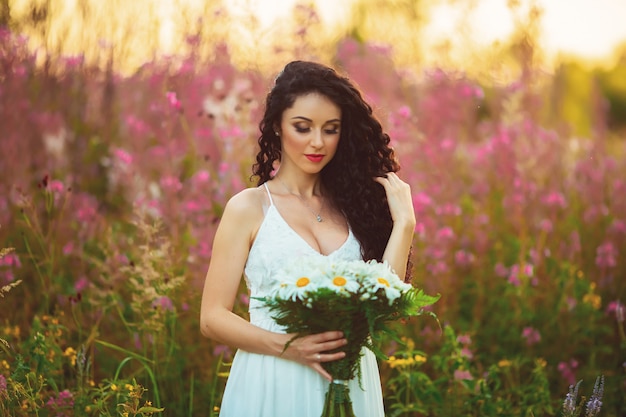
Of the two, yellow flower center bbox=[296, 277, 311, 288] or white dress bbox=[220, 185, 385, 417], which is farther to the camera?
white dress bbox=[220, 185, 385, 417]

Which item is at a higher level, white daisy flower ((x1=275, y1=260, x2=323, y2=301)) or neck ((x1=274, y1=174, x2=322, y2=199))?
neck ((x1=274, y1=174, x2=322, y2=199))

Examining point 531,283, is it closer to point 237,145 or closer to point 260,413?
point 237,145

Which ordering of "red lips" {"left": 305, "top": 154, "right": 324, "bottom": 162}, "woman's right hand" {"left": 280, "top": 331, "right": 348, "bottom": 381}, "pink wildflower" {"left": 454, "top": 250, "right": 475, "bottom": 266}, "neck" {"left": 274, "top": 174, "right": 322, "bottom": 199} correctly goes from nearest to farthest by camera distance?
"woman's right hand" {"left": 280, "top": 331, "right": 348, "bottom": 381}, "red lips" {"left": 305, "top": 154, "right": 324, "bottom": 162}, "neck" {"left": 274, "top": 174, "right": 322, "bottom": 199}, "pink wildflower" {"left": 454, "top": 250, "right": 475, "bottom": 266}

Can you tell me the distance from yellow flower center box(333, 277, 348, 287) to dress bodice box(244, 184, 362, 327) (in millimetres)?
440

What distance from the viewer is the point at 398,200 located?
117 inches

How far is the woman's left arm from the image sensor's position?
2816 millimetres

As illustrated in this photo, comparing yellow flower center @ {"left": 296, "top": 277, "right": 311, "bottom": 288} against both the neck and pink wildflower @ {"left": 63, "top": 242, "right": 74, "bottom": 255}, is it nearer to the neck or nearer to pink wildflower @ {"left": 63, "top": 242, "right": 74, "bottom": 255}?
the neck

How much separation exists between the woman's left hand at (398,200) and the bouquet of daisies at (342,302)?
494 mm

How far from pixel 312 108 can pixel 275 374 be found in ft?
3.07

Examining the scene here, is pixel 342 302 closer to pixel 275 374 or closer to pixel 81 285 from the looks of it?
pixel 275 374

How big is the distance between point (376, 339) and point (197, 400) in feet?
5.71

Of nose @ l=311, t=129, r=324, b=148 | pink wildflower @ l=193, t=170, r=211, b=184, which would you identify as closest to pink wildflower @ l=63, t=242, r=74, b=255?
pink wildflower @ l=193, t=170, r=211, b=184

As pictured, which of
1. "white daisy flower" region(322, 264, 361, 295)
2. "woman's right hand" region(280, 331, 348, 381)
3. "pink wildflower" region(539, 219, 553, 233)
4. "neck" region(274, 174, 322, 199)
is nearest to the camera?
"white daisy flower" region(322, 264, 361, 295)

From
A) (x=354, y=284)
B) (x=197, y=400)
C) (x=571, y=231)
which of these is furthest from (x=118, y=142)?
(x=354, y=284)
